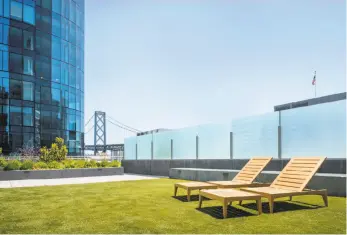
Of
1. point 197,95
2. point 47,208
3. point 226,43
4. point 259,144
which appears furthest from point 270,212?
point 197,95

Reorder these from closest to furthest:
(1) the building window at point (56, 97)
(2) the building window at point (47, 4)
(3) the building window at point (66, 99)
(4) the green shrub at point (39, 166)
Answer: (4) the green shrub at point (39, 166) → (1) the building window at point (56, 97) → (2) the building window at point (47, 4) → (3) the building window at point (66, 99)

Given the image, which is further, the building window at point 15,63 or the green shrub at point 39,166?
the building window at point 15,63

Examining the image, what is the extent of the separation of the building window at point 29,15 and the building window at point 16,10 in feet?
1.12

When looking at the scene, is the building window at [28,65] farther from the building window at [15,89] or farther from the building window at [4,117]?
the building window at [4,117]

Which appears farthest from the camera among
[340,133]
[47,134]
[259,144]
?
[47,134]

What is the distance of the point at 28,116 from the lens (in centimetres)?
2589

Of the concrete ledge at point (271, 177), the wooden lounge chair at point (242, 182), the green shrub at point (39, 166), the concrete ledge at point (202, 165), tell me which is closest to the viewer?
the wooden lounge chair at point (242, 182)

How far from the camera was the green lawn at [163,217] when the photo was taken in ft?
15.1

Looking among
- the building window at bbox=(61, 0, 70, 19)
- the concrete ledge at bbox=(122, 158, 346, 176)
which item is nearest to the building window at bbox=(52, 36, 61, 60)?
the building window at bbox=(61, 0, 70, 19)

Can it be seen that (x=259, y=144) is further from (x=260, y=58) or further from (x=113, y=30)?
→ (x=113, y=30)

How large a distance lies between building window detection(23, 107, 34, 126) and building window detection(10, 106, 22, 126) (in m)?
0.37

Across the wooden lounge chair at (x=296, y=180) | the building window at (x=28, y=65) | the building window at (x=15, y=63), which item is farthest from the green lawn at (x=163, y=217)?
the building window at (x=28, y=65)

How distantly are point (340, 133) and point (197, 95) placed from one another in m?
20.8

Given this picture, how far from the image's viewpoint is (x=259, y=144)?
37.7ft
